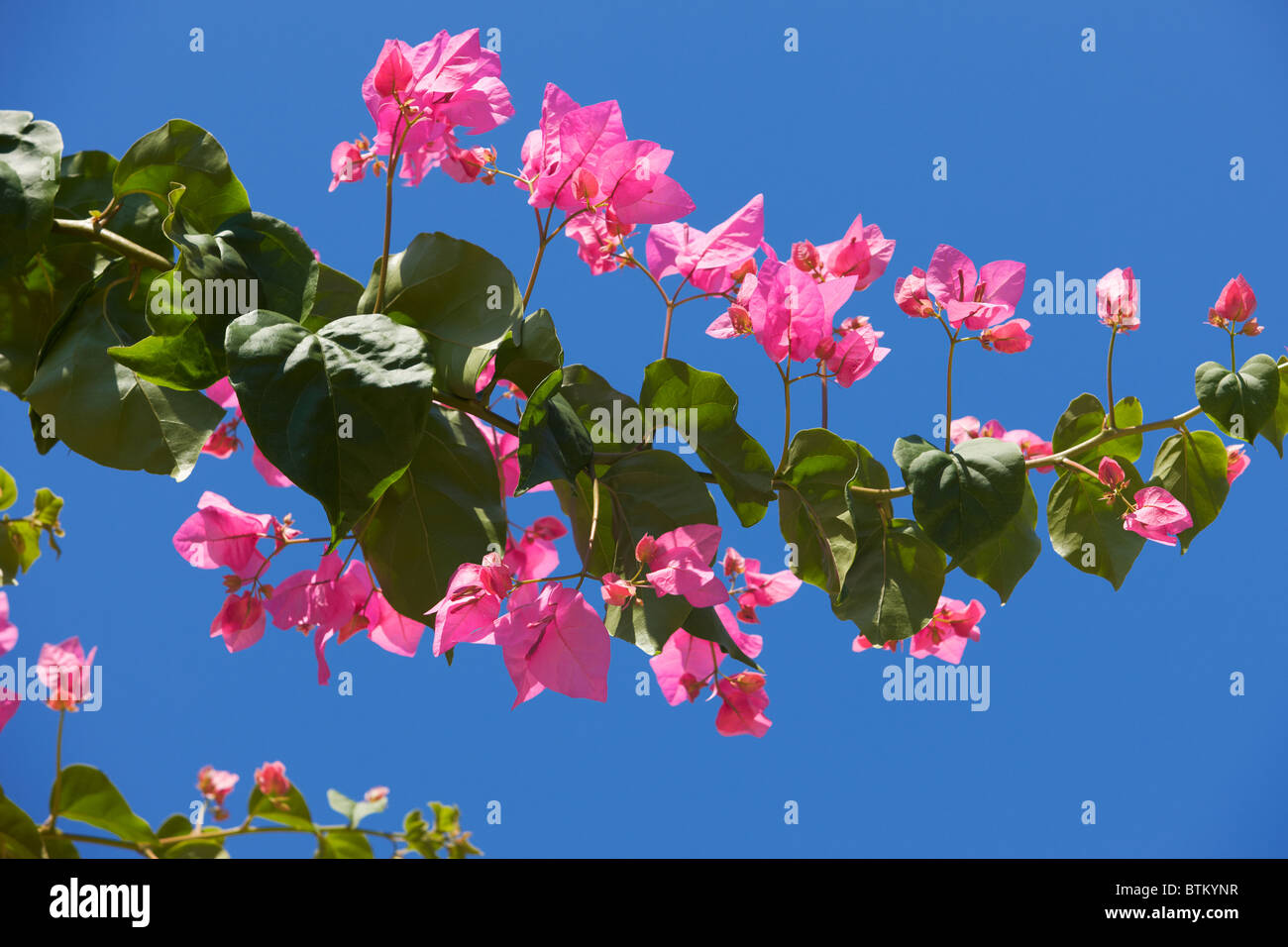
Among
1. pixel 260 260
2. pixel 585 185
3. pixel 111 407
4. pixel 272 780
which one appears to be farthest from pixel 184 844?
pixel 585 185

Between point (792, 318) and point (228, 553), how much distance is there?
404 mm

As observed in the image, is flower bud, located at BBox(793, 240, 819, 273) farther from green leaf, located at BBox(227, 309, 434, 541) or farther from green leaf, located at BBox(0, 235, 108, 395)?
green leaf, located at BBox(0, 235, 108, 395)

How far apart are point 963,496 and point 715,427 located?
14cm

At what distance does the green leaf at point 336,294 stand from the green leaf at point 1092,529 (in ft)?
1.57

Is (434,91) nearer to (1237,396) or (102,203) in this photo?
(102,203)

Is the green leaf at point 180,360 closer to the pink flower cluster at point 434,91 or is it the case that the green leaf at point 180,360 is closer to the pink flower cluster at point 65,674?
the pink flower cluster at point 434,91

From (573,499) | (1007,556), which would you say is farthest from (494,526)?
(1007,556)

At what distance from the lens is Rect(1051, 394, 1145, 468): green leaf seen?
24.0 inches

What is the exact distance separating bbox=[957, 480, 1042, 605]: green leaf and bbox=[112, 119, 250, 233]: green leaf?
1.65 ft

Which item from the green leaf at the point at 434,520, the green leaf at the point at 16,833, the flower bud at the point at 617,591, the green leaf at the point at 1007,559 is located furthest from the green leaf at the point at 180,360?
the green leaf at the point at 1007,559

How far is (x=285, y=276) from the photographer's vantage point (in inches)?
19.0

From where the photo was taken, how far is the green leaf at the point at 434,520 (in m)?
0.52

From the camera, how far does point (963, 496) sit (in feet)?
1.63

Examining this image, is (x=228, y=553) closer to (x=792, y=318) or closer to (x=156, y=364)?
(x=156, y=364)
